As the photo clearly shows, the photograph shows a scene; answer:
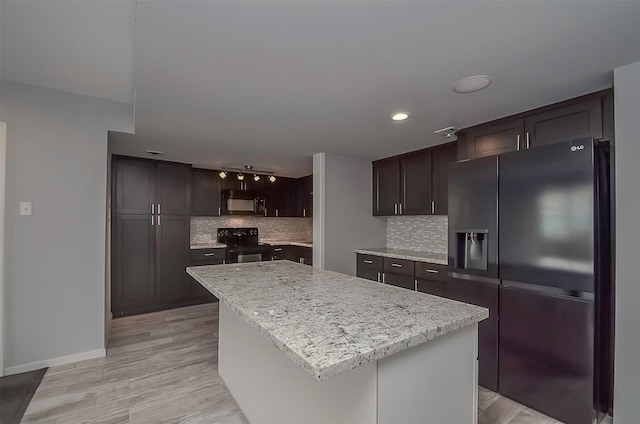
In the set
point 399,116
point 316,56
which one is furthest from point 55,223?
point 399,116

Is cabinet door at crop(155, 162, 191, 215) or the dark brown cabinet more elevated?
cabinet door at crop(155, 162, 191, 215)

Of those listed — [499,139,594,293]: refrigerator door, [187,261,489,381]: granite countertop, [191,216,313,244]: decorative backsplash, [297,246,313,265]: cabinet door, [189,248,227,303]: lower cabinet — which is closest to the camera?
[187,261,489,381]: granite countertop

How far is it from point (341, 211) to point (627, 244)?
268cm

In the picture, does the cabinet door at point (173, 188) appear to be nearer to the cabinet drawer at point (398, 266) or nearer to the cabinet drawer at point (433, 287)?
the cabinet drawer at point (398, 266)

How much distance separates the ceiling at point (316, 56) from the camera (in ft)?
4.01

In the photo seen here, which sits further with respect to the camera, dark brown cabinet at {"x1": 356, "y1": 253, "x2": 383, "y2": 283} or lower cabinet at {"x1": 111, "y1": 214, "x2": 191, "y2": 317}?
lower cabinet at {"x1": 111, "y1": 214, "x2": 191, "y2": 317}

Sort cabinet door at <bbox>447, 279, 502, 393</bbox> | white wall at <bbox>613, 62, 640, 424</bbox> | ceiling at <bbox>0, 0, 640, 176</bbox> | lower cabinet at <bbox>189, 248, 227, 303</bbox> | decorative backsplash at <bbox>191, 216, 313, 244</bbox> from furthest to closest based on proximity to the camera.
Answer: decorative backsplash at <bbox>191, 216, 313, 244</bbox> → lower cabinet at <bbox>189, 248, 227, 303</bbox> → cabinet door at <bbox>447, 279, 502, 393</bbox> → white wall at <bbox>613, 62, 640, 424</bbox> → ceiling at <bbox>0, 0, 640, 176</bbox>

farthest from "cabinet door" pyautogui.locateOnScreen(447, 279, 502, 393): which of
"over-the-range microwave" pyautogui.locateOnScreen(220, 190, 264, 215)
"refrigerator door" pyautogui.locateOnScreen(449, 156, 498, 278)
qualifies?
"over-the-range microwave" pyautogui.locateOnScreen(220, 190, 264, 215)

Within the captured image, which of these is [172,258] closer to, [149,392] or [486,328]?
[149,392]

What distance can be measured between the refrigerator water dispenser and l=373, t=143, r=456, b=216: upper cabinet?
0.86 metres

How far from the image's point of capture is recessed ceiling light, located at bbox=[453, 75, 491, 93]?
1746mm

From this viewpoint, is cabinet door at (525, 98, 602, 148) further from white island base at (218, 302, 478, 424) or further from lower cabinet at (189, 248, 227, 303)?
lower cabinet at (189, 248, 227, 303)

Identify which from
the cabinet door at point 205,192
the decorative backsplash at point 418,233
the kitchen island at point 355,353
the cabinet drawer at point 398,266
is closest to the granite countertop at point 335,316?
the kitchen island at point 355,353

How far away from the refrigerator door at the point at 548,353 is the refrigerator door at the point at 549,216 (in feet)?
0.44
